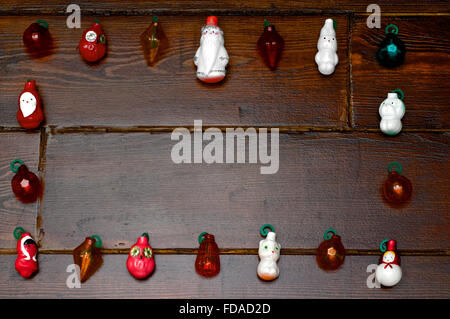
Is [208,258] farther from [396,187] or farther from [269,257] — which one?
[396,187]

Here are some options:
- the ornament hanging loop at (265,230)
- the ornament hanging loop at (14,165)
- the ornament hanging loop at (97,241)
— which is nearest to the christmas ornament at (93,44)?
the ornament hanging loop at (14,165)

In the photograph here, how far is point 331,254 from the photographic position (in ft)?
3.20

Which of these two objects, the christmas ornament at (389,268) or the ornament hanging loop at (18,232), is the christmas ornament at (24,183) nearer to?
the ornament hanging loop at (18,232)

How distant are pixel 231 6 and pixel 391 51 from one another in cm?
34

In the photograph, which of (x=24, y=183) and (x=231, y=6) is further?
(x=231, y=6)

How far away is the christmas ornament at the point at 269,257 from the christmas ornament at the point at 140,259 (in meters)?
0.21

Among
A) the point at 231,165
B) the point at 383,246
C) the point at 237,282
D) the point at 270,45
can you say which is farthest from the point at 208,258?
the point at 270,45

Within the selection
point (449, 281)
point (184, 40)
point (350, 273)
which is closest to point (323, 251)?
point (350, 273)

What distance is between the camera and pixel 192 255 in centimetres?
101

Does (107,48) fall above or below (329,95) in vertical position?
above

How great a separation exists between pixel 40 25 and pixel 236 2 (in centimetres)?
41

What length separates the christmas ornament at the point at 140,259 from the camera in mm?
974

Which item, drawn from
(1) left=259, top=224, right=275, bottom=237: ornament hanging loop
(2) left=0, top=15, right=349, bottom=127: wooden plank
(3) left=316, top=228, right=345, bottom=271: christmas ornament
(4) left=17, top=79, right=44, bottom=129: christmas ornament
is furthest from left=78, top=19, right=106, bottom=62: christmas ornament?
(3) left=316, top=228, right=345, bottom=271: christmas ornament
